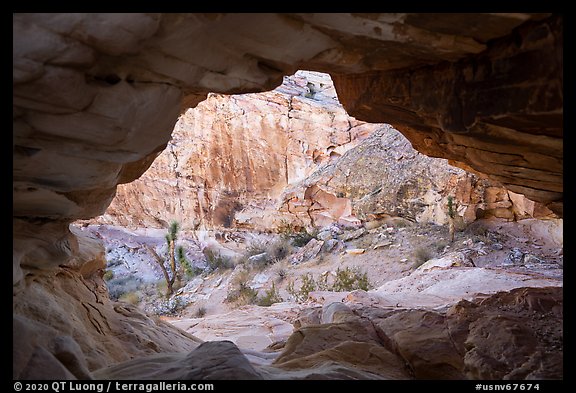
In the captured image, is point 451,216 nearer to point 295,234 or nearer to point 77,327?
point 295,234

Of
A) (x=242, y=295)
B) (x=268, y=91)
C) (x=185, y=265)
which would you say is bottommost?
(x=242, y=295)

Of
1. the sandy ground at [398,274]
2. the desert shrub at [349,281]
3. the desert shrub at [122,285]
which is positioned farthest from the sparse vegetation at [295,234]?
the desert shrub at [122,285]

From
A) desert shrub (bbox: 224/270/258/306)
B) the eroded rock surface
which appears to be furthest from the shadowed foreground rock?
desert shrub (bbox: 224/270/258/306)

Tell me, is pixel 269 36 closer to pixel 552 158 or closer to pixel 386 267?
pixel 552 158

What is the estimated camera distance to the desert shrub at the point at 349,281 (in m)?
11.2

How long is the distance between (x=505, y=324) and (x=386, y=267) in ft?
28.3

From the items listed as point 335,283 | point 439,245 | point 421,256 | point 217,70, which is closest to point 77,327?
point 217,70

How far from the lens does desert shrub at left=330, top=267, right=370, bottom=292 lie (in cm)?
1123

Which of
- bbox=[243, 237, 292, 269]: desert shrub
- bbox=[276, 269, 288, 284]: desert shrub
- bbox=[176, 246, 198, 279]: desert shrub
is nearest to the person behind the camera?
bbox=[276, 269, 288, 284]: desert shrub

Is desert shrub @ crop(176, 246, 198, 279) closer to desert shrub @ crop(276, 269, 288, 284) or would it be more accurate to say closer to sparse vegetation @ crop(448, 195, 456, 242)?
desert shrub @ crop(276, 269, 288, 284)

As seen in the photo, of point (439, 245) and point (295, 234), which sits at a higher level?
point (439, 245)

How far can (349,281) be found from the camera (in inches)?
448

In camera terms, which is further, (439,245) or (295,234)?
(295,234)
